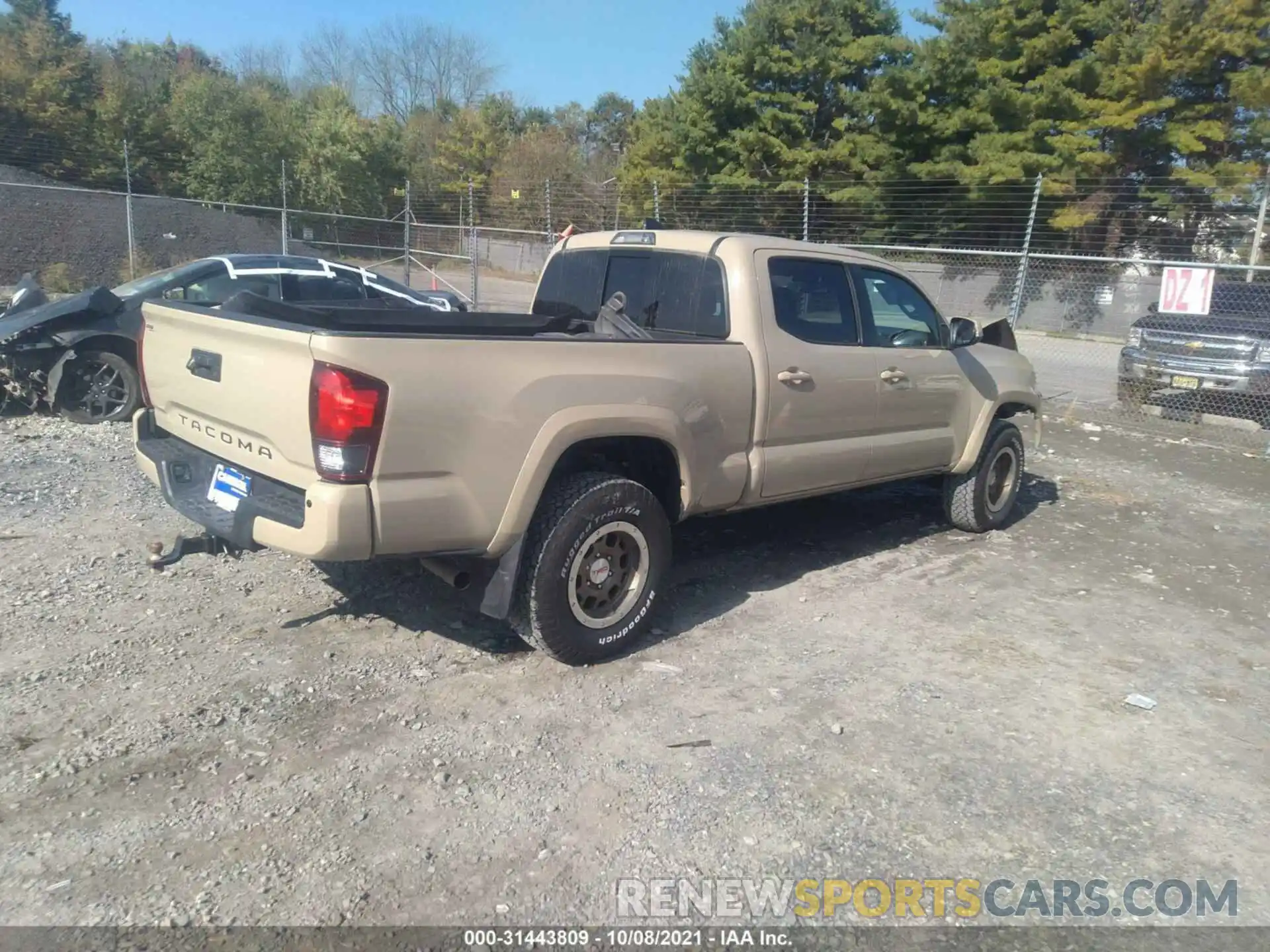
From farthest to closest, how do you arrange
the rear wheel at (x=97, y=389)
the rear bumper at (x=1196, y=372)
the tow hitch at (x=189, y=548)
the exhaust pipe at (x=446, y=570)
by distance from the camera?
1. the rear bumper at (x=1196, y=372)
2. the rear wheel at (x=97, y=389)
3. the tow hitch at (x=189, y=548)
4. the exhaust pipe at (x=446, y=570)

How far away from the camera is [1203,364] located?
11.4 m

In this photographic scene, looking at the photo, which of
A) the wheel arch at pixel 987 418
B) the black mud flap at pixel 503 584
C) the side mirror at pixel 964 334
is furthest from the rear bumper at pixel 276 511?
the wheel arch at pixel 987 418

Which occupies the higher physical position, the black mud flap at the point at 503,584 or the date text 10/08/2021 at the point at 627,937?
the black mud flap at the point at 503,584

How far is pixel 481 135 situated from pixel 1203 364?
3972 centimetres

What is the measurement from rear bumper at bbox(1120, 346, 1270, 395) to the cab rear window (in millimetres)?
9176

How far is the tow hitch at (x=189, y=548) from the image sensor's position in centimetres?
400

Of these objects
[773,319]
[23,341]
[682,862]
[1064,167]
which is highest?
[1064,167]

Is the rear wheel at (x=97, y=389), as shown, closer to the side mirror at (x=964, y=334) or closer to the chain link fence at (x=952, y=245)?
the side mirror at (x=964, y=334)

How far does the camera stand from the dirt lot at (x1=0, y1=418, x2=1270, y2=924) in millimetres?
2857

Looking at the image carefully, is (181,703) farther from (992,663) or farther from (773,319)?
(992,663)

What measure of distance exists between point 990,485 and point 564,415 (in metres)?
4.09

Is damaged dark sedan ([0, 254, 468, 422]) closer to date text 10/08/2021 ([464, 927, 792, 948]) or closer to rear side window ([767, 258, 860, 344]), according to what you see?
rear side window ([767, 258, 860, 344])

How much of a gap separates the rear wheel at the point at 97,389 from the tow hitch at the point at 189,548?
4356mm

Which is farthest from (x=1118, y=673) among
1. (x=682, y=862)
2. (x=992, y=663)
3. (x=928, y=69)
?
(x=928, y=69)
